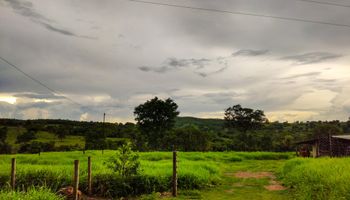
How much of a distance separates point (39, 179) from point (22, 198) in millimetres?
6353

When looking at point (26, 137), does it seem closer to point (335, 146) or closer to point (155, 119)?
point (155, 119)

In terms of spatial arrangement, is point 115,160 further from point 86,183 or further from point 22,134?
point 22,134

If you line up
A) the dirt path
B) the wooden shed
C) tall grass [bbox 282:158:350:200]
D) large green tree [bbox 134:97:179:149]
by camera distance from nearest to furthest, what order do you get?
tall grass [bbox 282:158:350:200], the dirt path, the wooden shed, large green tree [bbox 134:97:179:149]

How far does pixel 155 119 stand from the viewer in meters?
80.5

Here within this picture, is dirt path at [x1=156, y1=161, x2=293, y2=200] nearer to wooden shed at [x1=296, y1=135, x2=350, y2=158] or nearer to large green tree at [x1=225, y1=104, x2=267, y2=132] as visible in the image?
wooden shed at [x1=296, y1=135, x2=350, y2=158]

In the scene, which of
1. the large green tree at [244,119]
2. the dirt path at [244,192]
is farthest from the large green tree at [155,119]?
the dirt path at [244,192]

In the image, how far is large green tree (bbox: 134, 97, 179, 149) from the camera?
80.2 meters

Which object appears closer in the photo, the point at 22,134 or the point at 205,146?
the point at 205,146

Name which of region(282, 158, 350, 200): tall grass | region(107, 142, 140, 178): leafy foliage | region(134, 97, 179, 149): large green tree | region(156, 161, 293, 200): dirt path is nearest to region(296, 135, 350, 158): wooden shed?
region(156, 161, 293, 200): dirt path

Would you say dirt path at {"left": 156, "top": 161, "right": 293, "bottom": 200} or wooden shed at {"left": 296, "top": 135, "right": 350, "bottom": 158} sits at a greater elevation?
wooden shed at {"left": 296, "top": 135, "right": 350, "bottom": 158}

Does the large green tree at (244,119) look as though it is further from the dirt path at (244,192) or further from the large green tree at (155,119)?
the dirt path at (244,192)

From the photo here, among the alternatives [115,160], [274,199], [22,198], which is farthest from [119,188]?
[274,199]

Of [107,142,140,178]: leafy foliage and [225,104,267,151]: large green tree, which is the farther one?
[225,104,267,151]: large green tree

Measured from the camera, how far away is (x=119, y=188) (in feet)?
57.9
